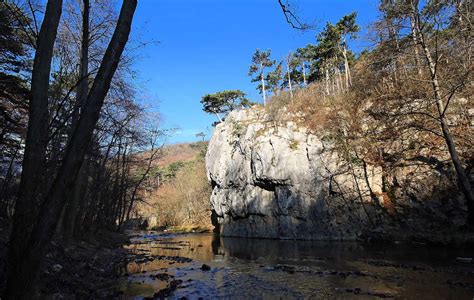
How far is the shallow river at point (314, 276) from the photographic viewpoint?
25.8 feet

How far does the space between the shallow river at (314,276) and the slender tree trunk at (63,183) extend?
5.19m

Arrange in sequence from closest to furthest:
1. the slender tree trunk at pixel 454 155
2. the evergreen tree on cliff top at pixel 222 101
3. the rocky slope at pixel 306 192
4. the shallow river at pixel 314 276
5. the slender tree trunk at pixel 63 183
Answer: the slender tree trunk at pixel 63 183
the shallow river at pixel 314 276
the slender tree trunk at pixel 454 155
the rocky slope at pixel 306 192
the evergreen tree on cliff top at pixel 222 101

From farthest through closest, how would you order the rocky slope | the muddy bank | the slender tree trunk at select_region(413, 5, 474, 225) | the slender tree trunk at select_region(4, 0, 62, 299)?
the rocky slope → the slender tree trunk at select_region(413, 5, 474, 225) → the muddy bank → the slender tree trunk at select_region(4, 0, 62, 299)

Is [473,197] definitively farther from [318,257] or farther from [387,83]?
[387,83]

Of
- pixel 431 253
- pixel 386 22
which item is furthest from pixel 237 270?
pixel 386 22

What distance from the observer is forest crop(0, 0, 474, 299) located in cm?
352

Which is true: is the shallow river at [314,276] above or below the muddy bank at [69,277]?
below

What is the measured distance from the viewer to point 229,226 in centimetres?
2894

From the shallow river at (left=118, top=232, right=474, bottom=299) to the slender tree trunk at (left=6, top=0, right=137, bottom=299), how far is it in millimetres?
5193

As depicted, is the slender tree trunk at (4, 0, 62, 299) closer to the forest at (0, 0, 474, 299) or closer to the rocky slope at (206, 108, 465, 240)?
the forest at (0, 0, 474, 299)

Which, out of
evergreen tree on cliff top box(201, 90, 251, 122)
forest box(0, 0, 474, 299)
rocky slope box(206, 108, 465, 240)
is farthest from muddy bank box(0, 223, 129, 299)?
evergreen tree on cliff top box(201, 90, 251, 122)

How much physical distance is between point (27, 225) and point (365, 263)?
36.9ft

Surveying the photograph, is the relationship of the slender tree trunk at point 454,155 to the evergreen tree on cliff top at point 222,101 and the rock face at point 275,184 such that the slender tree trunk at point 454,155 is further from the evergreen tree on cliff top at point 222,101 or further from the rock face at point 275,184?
the evergreen tree on cliff top at point 222,101

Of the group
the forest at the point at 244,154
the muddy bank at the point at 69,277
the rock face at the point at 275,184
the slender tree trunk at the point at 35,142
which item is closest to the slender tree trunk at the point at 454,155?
the forest at the point at 244,154
